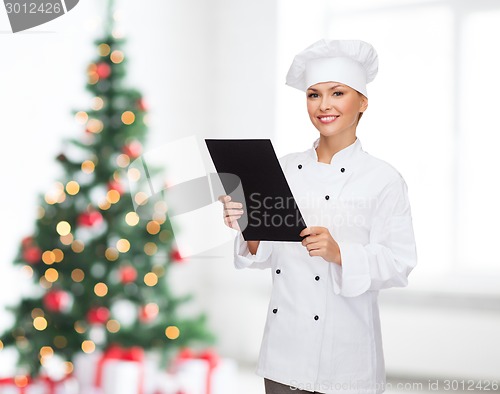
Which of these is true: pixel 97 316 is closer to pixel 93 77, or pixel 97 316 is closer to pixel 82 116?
pixel 82 116

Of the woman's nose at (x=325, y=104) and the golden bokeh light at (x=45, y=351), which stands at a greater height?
the woman's nose at (x=325, y=104)

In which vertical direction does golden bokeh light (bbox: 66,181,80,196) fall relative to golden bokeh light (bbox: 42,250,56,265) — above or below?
above

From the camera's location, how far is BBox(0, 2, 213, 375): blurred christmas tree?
3066 mm

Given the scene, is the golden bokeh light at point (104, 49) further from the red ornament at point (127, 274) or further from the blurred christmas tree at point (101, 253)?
the red ornament at point (127, 274)

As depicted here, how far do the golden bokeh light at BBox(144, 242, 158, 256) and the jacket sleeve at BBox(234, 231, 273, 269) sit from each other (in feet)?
5.18

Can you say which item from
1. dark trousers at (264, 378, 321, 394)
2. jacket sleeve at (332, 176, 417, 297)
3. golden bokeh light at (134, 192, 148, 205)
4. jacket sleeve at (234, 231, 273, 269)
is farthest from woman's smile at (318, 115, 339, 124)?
golden bokeh light at (134, 192, 148, 205)

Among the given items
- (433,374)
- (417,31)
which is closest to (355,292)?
(433,374)

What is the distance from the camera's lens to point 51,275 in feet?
10.1

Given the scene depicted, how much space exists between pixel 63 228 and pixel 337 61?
6.05 ft

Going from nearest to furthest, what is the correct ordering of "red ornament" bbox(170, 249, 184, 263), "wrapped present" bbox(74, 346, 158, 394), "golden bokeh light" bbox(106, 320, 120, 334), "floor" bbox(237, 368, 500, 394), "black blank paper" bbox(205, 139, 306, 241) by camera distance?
"black blank paper" bbox(205, 139, 306, 241), "wrapped present" bbox(74, 346, 158, 394), "golden bokeh light" bbox(106, 320, 120, 334), "red ornament" bbox(170, 249, 184, 263), "floor" bbox(237, 368, 500, 394)

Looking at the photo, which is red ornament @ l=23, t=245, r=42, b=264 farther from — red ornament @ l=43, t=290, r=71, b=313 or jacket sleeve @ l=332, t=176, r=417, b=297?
jacket sleeve @ l=332, t=176, r=417, b=297

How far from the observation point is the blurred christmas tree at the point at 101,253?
307 centimetres

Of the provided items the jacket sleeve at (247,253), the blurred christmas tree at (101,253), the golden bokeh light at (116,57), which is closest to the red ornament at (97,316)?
the blurred christmas tree at (101,253)

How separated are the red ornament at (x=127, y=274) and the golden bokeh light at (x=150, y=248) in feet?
0.36
